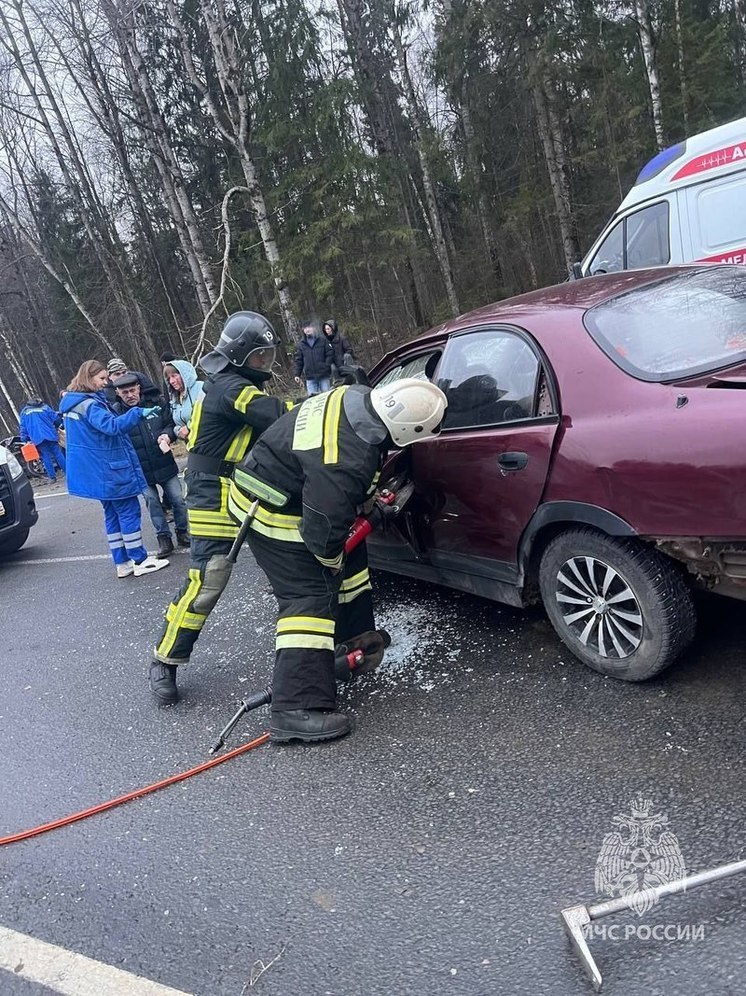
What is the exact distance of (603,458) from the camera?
2643 mm

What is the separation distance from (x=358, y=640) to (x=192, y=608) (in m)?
0.89

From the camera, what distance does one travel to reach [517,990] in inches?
70.9

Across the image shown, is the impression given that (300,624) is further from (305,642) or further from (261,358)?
(261,358)

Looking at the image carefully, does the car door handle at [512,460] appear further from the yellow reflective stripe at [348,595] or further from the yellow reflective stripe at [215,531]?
the yellow reflective stripe at [215,531]

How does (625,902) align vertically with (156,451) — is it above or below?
below

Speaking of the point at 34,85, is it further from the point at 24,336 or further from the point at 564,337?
the point at 564,337

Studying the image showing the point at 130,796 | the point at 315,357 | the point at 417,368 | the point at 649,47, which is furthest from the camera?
the point at 649,47

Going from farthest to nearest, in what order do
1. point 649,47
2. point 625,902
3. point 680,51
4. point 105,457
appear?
point 680,51 → point 649,47 → point 105,457 → point 625,902

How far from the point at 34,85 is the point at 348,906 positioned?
2410 cm

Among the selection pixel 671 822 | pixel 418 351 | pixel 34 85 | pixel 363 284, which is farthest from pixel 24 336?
pixel 671 822

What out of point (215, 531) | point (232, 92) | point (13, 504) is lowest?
point (13, 504)

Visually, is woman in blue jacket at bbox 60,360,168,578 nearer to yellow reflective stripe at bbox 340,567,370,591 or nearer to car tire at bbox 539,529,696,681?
yellow reflective stripe at bbox 340,567,370,591

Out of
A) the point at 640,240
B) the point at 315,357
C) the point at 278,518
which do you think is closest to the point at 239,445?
the point at 278,518

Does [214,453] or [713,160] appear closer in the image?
[214,453]
